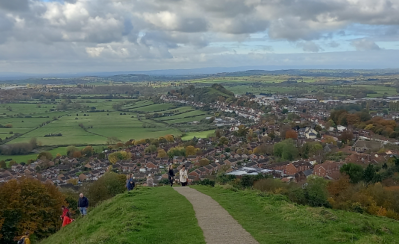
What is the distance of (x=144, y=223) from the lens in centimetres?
976

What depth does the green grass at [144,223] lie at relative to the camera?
8656 mm

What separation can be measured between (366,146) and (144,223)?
44.7 metres

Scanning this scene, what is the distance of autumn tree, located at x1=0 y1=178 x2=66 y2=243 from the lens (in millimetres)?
18078

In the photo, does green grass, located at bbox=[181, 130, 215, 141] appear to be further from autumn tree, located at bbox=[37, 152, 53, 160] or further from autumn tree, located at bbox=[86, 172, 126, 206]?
autumn tree, located at bbox=[86, 172, 126, 206]

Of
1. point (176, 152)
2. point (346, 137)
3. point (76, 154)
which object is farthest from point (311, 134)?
point (76, 154)

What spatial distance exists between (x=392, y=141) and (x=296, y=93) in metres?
107

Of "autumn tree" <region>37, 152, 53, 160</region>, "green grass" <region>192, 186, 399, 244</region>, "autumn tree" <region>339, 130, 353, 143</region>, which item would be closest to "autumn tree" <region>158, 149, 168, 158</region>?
"autumn tree" <region>37, 152, 53, 160</region>

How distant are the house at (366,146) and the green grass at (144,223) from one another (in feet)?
128

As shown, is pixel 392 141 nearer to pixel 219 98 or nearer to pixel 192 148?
pixel 192 148

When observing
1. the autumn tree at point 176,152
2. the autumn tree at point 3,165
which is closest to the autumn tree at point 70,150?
the autumn tree at point 3,165

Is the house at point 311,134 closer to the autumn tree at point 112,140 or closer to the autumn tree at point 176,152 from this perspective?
the autumn tree at point 176,152

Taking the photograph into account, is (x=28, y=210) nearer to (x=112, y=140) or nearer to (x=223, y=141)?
(x=223, y=141)

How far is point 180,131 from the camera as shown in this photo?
7544cm

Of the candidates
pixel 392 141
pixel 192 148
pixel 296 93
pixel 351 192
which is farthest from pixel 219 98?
pixel 351 192
